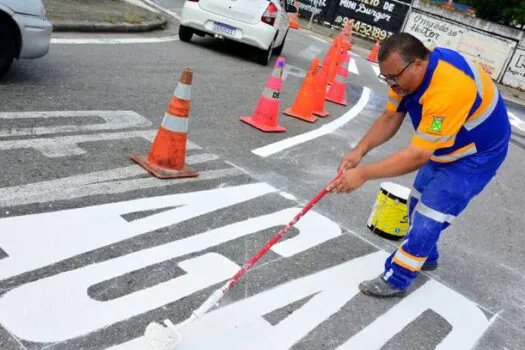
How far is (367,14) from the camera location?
26.1 metres

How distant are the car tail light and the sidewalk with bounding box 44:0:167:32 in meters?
2.43

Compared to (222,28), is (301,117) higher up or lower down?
lower down

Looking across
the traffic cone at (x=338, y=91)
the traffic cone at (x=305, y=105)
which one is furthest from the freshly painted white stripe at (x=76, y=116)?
the traffic cone at (x=338, y=91)

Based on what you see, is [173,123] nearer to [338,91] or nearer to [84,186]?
[84,186]

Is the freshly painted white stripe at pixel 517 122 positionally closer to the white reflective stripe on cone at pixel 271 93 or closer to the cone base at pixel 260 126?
the cone base at pixel 260 126

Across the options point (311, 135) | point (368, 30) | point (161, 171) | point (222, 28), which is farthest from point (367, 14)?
point (161, 171)

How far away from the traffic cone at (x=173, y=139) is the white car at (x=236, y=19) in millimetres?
6544

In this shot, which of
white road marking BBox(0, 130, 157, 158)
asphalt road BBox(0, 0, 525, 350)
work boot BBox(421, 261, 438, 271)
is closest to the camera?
asphalt road BBox(0, 0, 525, 350)

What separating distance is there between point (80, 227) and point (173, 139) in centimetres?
131

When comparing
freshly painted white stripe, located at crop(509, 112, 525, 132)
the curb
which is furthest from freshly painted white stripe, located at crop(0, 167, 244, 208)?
freshly painted white stripe, located at crop(509, 112, 525, 132)

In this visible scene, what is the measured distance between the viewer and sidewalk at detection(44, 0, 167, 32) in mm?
9180

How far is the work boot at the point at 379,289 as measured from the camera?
3.70 metres

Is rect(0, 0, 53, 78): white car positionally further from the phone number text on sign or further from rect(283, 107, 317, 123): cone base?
the phone number text on sign

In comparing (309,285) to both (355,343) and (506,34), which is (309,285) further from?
(506,34)
